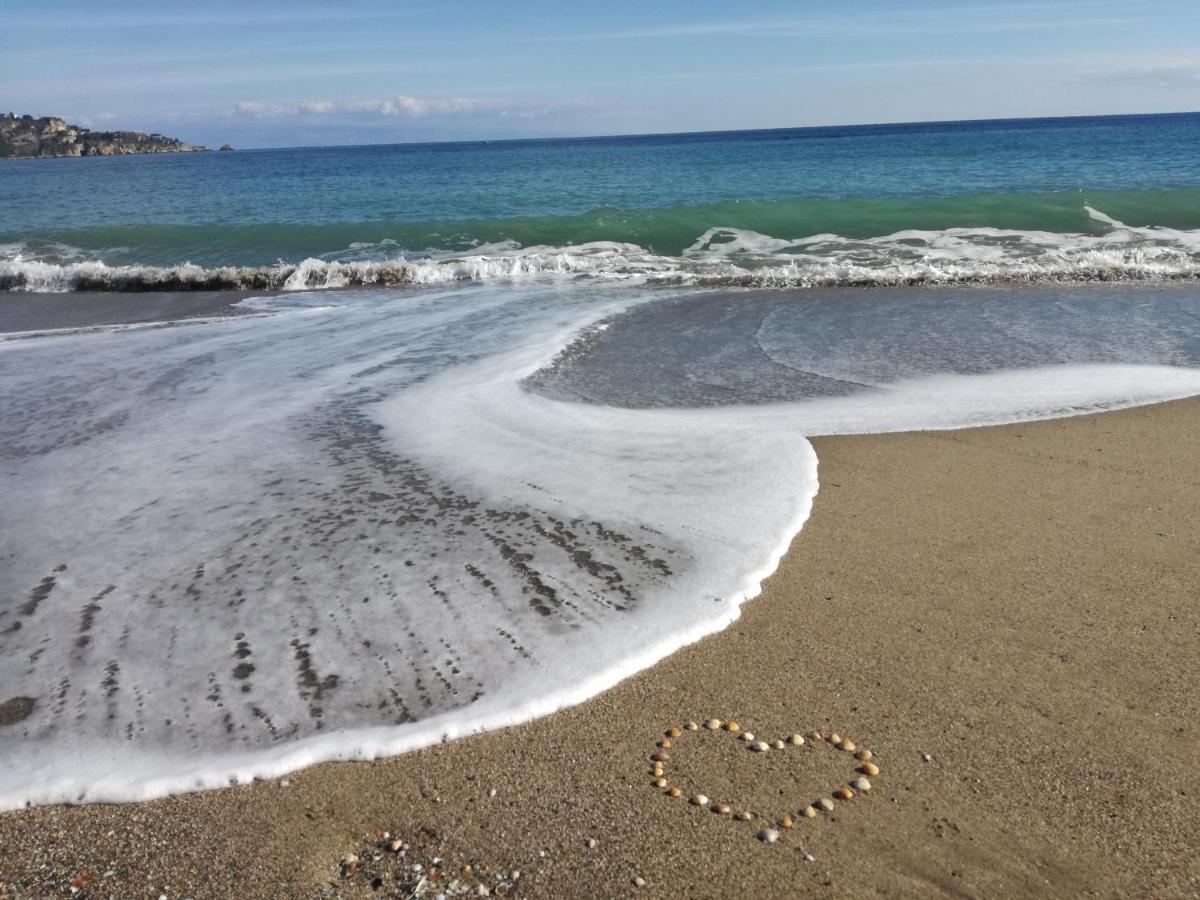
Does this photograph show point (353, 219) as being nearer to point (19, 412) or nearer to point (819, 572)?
point (19, 412)

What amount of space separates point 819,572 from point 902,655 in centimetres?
72

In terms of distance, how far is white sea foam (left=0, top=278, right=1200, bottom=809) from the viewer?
3.06m

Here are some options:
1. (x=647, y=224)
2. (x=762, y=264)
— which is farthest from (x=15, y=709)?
(x=647, y=224)

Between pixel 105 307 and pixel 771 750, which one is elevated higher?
pixel 105 307

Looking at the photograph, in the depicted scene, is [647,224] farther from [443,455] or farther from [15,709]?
[15,709]

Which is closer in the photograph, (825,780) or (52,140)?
(825,780)

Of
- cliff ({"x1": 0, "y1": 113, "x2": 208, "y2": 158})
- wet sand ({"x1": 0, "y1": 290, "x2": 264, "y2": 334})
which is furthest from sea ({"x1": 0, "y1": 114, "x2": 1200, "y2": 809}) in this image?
cliff ({"x1": 0, "y1": 113, "x2": 208, "y2": 158})

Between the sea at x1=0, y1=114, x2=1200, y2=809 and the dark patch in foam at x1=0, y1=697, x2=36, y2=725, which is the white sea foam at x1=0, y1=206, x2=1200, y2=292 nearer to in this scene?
the sea at x1=0, y1=114, x2=1200, y2=809

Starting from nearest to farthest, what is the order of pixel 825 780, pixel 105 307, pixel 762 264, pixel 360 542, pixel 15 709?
pixel 825 780 → pixel 15 709 → pixel 360 542 → pixel 105 307 → pixel 762 264

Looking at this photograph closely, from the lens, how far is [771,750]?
2.82m

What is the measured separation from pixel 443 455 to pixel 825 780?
354 centimetres

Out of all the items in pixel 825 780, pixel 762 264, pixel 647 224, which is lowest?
pixel 825 780

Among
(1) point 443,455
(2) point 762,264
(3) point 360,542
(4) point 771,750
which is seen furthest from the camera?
(2) point 762,264

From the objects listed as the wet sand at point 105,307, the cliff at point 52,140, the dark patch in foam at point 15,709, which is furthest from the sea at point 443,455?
the cliff at point 52,140
